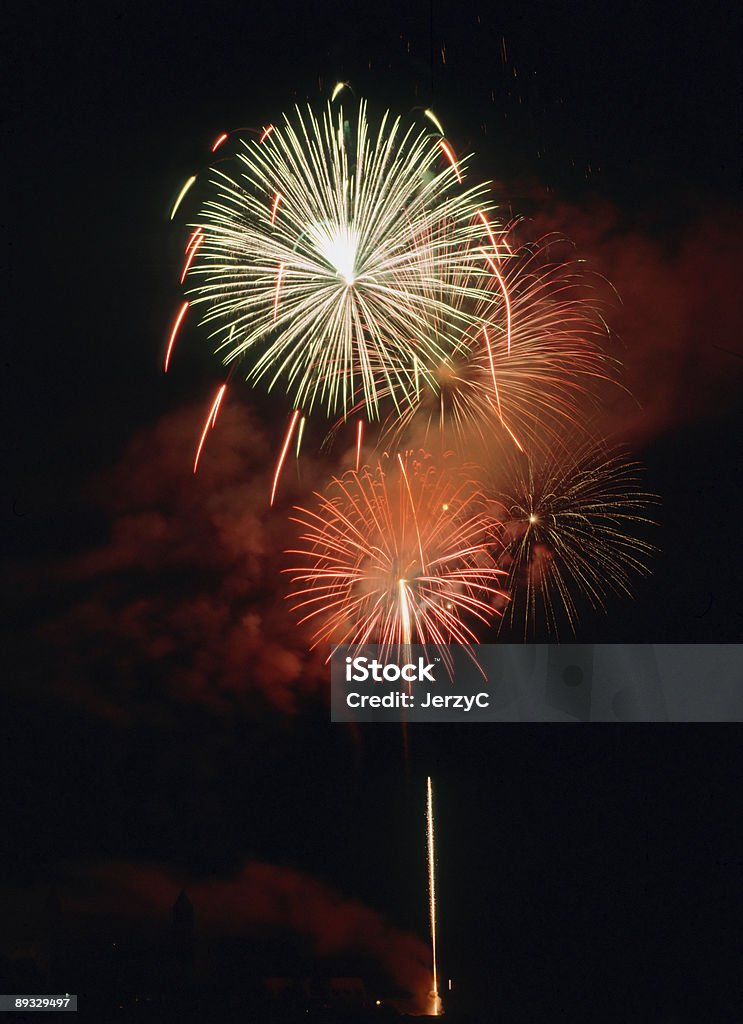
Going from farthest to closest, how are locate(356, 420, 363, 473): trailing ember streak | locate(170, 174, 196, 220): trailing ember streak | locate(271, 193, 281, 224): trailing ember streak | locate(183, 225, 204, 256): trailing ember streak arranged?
locate(356, 420, 363, 473): trailing ember streak → locate(170, 174, 196, 220): trailing ember streak → locate(183, 225, 204, 256): trailing ember streak → locate(271, 193, 281, 224): trailing ember streak

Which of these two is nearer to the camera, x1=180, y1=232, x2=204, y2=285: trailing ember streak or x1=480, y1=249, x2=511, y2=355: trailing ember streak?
x1=180, y1=232, x2=204, y2=285: trailing ember streak

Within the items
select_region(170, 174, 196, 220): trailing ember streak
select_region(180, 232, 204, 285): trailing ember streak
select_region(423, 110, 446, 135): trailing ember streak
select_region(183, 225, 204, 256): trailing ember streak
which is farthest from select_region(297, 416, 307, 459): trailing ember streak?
select_region(423, 110, 446, 135): trailing ember streak

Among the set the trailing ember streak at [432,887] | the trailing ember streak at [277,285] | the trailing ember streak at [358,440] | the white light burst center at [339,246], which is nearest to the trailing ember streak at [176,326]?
the trailing ember streak at [277,285]

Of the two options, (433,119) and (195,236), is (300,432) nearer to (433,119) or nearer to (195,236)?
(195,236)

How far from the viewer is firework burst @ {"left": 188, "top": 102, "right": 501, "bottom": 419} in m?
6.31

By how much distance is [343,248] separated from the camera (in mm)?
6266

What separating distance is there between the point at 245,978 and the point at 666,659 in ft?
21.0

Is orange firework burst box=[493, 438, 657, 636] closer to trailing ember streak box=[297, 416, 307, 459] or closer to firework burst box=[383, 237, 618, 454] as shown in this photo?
firework burst box=[383, 237, 618, 454]

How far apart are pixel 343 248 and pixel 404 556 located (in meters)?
2.87

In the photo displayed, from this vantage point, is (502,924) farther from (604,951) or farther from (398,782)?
(398,782)

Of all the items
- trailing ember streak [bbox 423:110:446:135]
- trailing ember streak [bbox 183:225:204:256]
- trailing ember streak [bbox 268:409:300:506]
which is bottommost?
trailing ember streak [bbox 268:409:300:506]

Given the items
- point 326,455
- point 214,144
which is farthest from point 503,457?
point 214,144

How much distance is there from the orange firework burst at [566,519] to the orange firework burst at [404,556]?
0.29 meters

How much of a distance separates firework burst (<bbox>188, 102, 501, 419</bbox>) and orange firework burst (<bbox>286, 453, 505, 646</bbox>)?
3.78 ft
